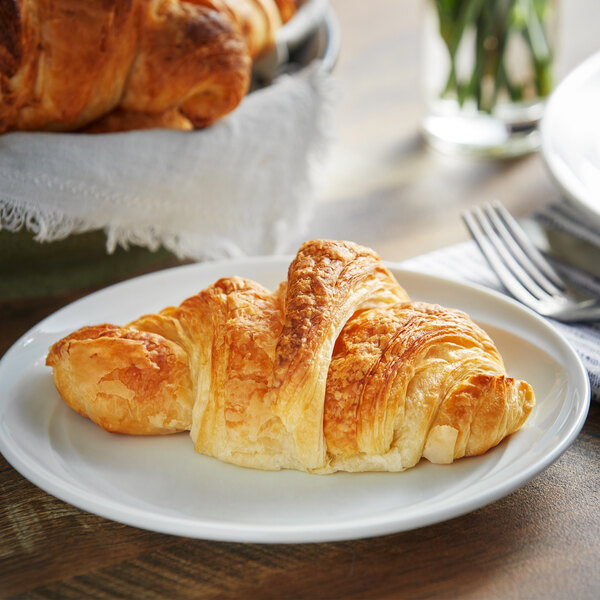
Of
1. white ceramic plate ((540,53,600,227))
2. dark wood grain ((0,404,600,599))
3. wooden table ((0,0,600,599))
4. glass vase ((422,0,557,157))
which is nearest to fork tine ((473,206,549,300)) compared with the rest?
white ceramic plate ((540,53,600,227))

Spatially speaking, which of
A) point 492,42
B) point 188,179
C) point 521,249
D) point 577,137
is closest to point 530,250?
point 521,249

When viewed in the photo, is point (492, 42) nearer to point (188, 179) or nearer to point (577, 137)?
point (577, 137)

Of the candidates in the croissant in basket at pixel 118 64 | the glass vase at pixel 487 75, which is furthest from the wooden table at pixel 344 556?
the glass vase at pixel 487 75

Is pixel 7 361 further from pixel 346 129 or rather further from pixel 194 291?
pixel 346 129

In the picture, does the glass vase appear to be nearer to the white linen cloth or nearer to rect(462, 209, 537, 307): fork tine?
the white linen cloth

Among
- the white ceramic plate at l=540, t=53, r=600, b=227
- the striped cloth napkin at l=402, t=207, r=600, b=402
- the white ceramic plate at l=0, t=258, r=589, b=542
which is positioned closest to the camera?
the white ceramic plate at l=0, t=258, r=589, b=542

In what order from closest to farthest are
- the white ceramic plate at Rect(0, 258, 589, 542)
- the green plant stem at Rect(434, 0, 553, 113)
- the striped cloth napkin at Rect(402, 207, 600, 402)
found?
the white ceramic plate at Rect(0, 258, 589, 542), the striped cloth napkin at Rect(402, 207, 600, 402), the green plant stem at Rect(434, 0, 553, 113)
